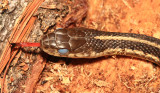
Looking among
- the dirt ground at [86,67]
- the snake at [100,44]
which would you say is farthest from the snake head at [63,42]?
the dirt ground at [86,67]

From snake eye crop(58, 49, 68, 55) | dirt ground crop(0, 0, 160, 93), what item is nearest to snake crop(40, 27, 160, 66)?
snake eye crop(58, 49, 68, 55)

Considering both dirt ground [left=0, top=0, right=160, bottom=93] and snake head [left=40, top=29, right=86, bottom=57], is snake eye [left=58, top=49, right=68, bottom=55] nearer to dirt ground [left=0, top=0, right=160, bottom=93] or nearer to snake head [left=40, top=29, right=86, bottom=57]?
snake head [left=40, top=29, right=86, bottom=57]

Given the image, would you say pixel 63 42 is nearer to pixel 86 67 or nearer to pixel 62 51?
pixel 62 51

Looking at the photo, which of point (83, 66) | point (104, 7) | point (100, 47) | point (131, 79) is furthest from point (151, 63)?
point (104, 7)

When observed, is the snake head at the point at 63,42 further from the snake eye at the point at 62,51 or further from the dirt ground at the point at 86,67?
the dirt ground at the point at 86,67

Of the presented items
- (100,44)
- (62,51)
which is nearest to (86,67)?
(100,44)

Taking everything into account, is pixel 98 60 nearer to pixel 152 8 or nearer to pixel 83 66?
pixel 83 66
